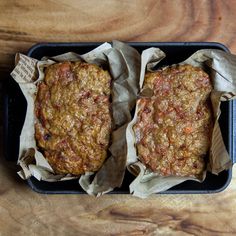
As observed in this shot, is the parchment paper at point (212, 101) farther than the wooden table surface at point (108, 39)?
No

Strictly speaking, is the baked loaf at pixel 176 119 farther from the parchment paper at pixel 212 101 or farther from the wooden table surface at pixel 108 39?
the wooden table surface at pixel 108 39

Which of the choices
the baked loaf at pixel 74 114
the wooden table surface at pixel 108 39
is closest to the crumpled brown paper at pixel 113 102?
the baked loaf at pixel 74 114

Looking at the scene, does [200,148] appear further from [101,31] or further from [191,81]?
[101,31]

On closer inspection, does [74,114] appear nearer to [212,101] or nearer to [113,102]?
[113,102]

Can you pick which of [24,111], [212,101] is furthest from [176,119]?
[24,111]

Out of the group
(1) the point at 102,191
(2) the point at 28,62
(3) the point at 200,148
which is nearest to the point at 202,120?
(3) the point at 200,148

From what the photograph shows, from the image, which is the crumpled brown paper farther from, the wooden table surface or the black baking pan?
the wooden table surface
